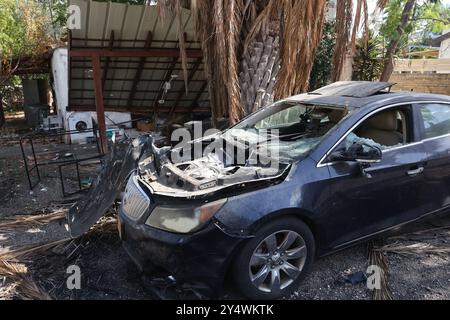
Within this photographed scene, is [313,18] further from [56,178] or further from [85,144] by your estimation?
[85,144]

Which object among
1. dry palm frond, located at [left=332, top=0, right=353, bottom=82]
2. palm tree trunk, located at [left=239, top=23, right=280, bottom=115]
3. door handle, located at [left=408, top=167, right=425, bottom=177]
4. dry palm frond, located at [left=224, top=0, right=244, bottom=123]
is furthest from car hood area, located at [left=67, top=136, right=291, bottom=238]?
dry palm frond, located at [left=332, top=0, right=353, bottom=82]

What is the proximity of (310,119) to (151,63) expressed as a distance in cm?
555

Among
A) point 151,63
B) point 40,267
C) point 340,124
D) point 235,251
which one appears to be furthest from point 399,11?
point 40,267

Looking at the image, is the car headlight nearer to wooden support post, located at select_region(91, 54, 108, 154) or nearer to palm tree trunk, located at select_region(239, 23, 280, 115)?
palm tree trunk, located at select_region(239, 23, 280, 115)

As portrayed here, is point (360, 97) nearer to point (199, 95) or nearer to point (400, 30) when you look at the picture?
point (400, 30)

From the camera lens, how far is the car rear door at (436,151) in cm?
368

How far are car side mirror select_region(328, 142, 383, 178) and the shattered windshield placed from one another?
0.21 meters

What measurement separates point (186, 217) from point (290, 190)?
829mm

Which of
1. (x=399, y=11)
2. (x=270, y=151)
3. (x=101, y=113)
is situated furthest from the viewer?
(x=399, y=11)

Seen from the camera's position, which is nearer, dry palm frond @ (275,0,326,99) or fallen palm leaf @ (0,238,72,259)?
fallen palm leaf @ (0,238,72,259)

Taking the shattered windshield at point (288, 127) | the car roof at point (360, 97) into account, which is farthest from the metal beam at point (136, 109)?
the car roof at point (360, 97)

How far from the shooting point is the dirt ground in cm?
321

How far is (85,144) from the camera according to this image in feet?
32.2

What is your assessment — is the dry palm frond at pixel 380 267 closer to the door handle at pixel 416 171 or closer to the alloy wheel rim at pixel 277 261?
the alloy wheel rim at pixel 277 261
